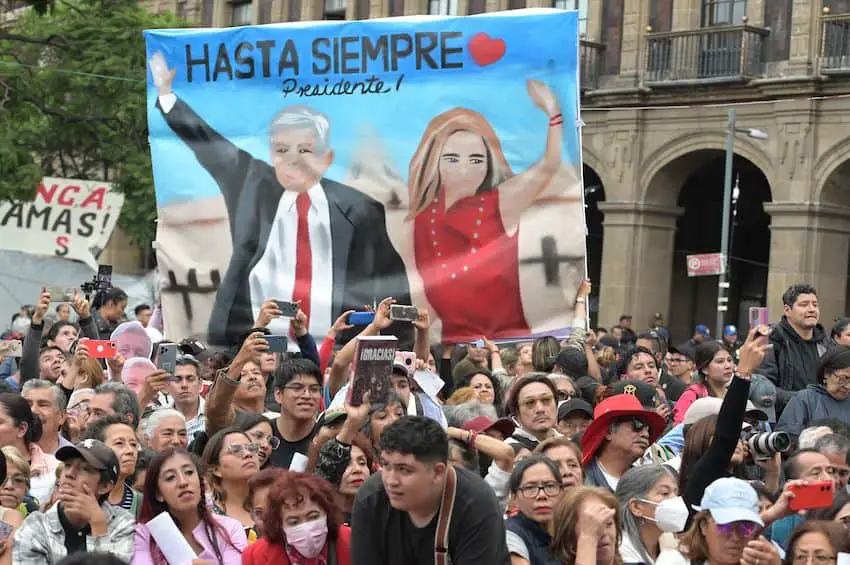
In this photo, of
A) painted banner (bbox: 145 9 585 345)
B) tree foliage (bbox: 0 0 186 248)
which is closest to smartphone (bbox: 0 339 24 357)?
painted banner (bbox: 145 9 585 345)

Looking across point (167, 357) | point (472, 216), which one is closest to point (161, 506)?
point (167, 357)

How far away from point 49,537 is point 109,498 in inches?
19.6

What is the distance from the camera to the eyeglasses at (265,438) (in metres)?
8.59

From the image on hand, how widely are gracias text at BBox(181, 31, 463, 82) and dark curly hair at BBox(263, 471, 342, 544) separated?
18.8 ft

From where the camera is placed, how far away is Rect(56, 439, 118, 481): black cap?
7.12m

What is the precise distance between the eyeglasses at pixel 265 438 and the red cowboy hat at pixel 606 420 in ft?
4.92

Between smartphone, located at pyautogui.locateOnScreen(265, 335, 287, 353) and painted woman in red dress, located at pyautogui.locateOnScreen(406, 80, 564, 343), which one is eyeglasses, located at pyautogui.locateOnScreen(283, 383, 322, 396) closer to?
smartphone, located at pyautogui.locateOnScreen(265, 335, 287, 353)

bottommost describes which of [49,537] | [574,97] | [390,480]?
[49,537]

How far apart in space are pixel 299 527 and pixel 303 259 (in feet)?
19.4

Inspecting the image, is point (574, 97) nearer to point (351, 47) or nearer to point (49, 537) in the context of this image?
point (351, 47)

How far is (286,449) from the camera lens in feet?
29.9

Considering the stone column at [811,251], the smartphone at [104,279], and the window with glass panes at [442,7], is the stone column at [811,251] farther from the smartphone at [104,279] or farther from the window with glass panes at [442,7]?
the smartphone at [104,279]

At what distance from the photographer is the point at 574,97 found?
38.0ft

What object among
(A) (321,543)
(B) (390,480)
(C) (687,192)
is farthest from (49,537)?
(C) (687,192)
